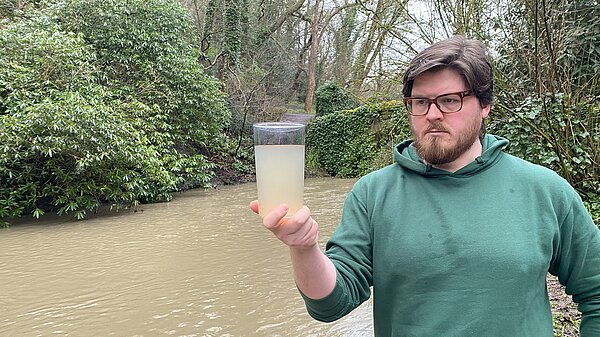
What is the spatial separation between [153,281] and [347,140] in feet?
48.6

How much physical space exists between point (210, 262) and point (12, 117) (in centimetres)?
511

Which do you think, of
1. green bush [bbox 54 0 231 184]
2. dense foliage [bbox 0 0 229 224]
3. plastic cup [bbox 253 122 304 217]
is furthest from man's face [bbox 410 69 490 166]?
green bush [bbox 54 0 231 184]

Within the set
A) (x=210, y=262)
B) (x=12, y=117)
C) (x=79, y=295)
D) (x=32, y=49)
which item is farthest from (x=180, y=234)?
(x=32, y=49)

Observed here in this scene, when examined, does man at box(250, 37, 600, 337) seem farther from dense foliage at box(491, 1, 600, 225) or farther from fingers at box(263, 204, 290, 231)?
dense foliage at box(491, 1, 600, 225)

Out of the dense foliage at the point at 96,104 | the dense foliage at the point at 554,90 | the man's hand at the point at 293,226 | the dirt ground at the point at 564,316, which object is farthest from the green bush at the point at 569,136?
the dense foliage at the point at 96,104

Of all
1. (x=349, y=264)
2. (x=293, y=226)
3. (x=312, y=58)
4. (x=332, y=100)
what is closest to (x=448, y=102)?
(x=349, y=264)

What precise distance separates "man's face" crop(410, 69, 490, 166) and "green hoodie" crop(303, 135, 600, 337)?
5cm

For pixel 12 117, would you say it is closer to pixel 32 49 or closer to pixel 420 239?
pixel 32 49

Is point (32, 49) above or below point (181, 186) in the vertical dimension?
above

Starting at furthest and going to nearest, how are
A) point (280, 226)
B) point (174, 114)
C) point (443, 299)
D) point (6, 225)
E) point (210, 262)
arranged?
1. point (174, 114)
2. point (6, 225)
3. point (210, 262)
4. point (443, 299)
5. point (280, 226)

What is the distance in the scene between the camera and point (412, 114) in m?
1.39

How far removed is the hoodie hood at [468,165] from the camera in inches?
51.9

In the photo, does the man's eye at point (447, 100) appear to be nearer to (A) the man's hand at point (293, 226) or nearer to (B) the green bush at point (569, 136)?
(A) the man's hand at point (293, 226)

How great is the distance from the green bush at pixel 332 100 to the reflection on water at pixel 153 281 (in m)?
11.9
